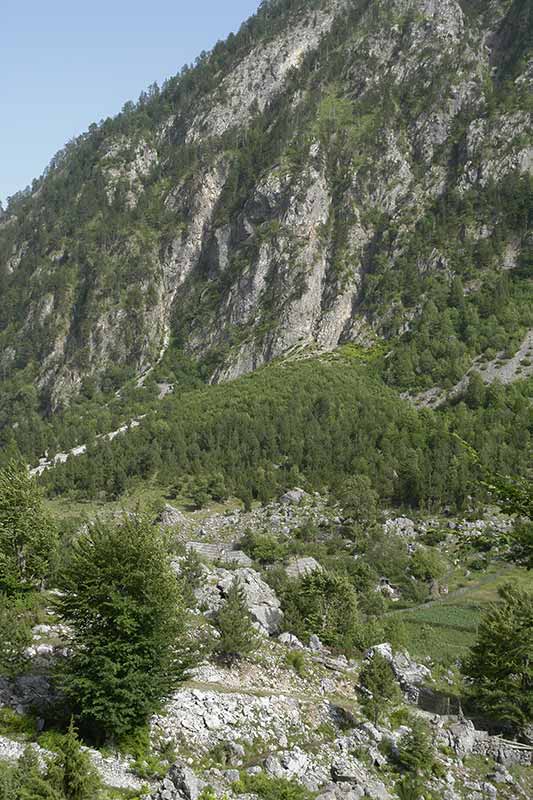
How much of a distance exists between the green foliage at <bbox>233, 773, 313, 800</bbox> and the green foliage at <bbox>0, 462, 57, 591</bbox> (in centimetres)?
1650

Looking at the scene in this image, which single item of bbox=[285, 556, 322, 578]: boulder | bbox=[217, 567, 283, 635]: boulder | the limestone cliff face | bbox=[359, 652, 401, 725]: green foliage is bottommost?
bbox=[359, 652, 401, 725]: green foliage

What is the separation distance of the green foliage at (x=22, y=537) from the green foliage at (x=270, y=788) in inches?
650

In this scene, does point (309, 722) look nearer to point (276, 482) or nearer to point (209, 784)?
point (209, 784)

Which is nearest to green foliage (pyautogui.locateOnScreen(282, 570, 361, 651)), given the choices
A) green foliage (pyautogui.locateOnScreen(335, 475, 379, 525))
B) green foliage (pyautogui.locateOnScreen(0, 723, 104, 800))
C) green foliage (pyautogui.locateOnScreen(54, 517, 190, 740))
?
green foliage (pyautogui.locateOnScreen(54, 517, 190, 740))

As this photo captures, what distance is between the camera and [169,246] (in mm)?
188250

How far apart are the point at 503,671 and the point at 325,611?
10.8 m

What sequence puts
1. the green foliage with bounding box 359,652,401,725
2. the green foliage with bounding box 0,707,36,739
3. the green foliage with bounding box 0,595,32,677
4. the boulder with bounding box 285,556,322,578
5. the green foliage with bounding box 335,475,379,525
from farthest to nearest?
the green foliage with bounding box 335,475,379,525 < the boulder with bounding box 285,556,322,578 < the green foliage with bounding box 359,652,401,725 < the green foliage with bounding box 0,595,32,677 < the green foliage with bounding box 0,707,36,739

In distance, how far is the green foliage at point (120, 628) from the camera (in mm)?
22219

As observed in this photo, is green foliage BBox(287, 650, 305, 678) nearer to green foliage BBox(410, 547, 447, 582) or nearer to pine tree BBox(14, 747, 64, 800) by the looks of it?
pine tree BBox(14, 747, 64, 800)

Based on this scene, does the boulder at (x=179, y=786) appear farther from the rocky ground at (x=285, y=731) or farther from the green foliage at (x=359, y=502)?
the green foliage at (x=359, y=502)

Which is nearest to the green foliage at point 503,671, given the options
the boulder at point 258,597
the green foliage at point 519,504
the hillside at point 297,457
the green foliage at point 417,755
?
the hillside at point 297,457

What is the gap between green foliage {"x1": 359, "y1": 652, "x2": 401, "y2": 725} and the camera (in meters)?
31.0

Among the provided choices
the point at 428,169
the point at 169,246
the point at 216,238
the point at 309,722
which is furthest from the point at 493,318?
the point at 309,722

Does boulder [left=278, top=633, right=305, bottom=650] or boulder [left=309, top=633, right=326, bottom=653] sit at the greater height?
boulder [left=278, top=633, right=305, bottom=650]
